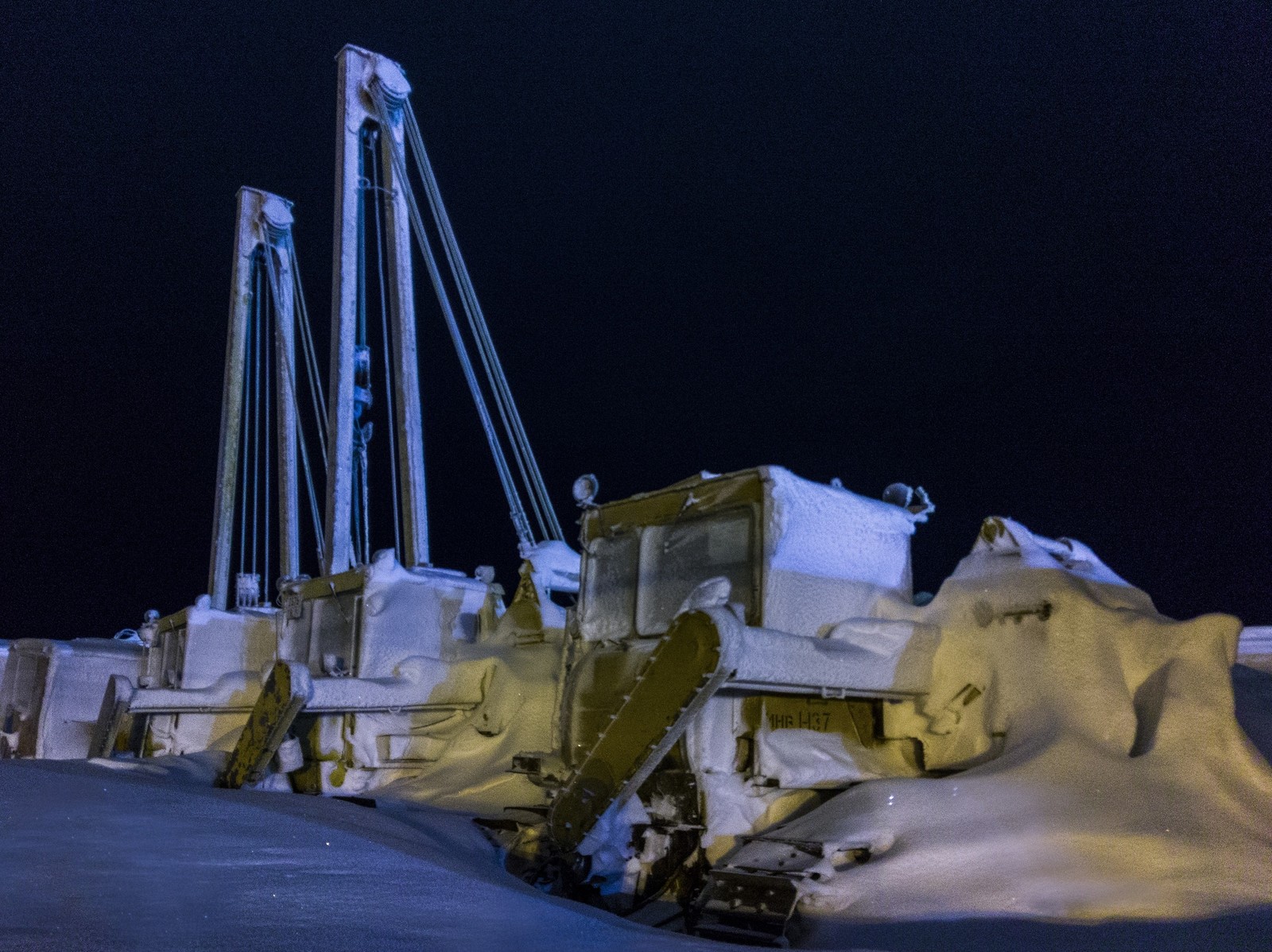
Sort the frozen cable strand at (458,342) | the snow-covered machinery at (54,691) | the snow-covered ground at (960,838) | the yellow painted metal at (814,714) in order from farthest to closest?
the snow-covered machinery at (54,691) < the frozen cable strand at (458,342) < the yellow painted metal at (814,714) < the snow-covered ground at (960,838)

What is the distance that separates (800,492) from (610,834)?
2716 millimetres

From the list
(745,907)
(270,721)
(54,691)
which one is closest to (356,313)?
(54,691)

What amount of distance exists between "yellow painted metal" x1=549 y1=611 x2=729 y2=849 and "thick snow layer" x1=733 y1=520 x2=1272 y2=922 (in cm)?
85

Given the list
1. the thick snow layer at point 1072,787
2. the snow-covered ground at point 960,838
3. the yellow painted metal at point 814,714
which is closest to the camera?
the snow-covered ground at point 960,838

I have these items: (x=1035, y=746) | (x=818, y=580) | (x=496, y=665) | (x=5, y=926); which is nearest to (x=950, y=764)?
(x=1035, y=746)

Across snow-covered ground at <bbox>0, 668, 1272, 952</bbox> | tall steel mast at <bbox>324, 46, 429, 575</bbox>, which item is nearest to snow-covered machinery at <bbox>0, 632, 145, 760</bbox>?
tall steel mast at <bbox>324, 46, 429, 575</bbox>

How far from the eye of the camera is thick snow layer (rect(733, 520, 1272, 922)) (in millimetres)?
5465

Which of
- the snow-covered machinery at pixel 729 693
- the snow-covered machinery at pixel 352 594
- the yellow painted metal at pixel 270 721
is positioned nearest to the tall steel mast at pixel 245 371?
the snow-covered machinery at pixel 352 594

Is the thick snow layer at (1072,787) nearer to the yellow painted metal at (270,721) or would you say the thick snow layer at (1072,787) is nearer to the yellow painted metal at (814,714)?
the yellow painted metal at (814,714)

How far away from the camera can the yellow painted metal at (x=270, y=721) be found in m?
9.55

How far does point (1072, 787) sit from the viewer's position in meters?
6.21

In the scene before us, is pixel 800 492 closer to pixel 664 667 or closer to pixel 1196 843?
pixel 664 667

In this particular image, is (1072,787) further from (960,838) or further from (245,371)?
(245,371)

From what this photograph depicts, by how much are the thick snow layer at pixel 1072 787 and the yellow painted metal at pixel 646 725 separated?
854mm
